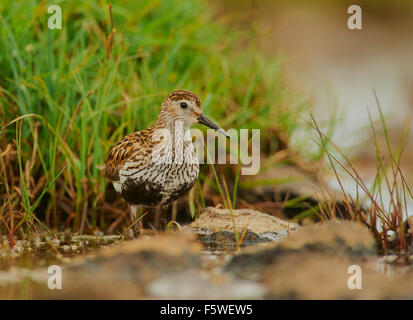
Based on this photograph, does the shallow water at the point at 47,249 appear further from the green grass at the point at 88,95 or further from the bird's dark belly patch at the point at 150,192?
the bird's dark belly patch at the point at 150,192

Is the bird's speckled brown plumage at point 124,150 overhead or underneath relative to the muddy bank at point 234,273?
overhead

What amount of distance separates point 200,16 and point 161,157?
16.0ft

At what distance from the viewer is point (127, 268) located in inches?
151

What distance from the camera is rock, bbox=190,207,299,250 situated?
16.5 feet

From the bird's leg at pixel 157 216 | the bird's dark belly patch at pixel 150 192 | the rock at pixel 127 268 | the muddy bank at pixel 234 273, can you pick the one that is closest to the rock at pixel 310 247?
the muddy bank at pixel 234 273

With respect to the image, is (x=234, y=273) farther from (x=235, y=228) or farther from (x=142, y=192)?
(x=142, y=192)

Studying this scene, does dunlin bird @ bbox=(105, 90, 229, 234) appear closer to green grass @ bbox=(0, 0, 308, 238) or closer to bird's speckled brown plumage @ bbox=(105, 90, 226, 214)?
bird's speckled brown plumage @ bbox=(105, 90, 226, 214)

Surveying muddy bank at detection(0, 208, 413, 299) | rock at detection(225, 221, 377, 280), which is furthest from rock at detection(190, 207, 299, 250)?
rock at detection(225, 221, 377, 280)

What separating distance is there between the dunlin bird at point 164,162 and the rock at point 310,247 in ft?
3.97

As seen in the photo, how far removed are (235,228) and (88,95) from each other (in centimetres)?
225

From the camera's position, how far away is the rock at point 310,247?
3.94m

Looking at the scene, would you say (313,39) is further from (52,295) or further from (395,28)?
(52,295)

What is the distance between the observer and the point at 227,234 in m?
5.10
